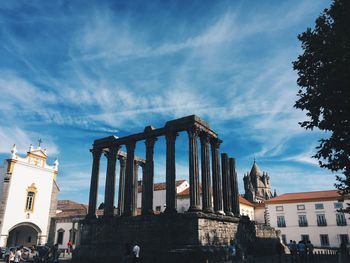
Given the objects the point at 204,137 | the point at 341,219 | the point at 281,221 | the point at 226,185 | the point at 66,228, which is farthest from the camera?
the point at 281,221

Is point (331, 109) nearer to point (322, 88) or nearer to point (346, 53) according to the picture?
point (322, 88)

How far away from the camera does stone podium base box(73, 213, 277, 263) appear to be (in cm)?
1605

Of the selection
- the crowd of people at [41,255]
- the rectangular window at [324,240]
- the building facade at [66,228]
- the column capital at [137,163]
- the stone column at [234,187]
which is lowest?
the crowd of people at [41,255]

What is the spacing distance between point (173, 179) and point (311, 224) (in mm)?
33840

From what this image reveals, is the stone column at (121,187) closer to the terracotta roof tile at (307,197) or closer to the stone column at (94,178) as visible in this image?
the stone column at (94,178)

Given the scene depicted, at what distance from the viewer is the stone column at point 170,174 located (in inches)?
719

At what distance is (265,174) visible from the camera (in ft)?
274

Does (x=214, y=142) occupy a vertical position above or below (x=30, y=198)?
above

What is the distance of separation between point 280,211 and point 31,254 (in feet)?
121

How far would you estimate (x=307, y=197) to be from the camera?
46.0 metres

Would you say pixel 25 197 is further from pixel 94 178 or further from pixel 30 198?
pixel 94 178

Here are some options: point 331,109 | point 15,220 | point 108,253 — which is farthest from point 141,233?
point 15,220

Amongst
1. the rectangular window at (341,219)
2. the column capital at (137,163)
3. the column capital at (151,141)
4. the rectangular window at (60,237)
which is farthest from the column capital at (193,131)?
the rectangular window at (341,219)

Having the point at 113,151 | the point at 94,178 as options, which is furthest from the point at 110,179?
the point at 113,151
